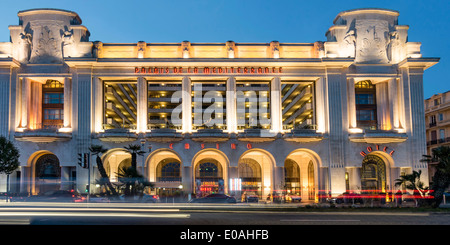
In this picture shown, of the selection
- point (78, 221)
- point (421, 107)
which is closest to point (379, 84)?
point (421, 107)

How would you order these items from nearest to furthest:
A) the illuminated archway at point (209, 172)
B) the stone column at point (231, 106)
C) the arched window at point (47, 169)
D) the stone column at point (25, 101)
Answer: the stone column at point (25, 101) → the stone column at point (231, 106) → the arched window at point (47, 169) → the illuminated archway at point (209, 172)

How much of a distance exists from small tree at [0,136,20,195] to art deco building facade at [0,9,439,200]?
3.10m

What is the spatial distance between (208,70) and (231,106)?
5378 millimetres

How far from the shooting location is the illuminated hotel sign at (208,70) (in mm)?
53406

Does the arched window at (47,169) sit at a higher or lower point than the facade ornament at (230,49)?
lower

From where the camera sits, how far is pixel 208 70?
176ft

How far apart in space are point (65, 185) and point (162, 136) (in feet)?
43.2

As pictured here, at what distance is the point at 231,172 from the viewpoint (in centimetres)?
5309

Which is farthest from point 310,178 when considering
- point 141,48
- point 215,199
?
point 141,48

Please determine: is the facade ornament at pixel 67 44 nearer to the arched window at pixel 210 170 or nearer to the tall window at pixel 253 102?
the arched window at pixel 210 170

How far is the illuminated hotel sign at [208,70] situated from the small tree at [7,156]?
1676cm

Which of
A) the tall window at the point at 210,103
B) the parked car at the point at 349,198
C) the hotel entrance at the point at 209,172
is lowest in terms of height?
the parked car at the point at 349,198

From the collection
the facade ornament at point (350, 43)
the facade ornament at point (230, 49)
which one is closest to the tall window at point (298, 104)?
the facade ornament at point (350, 43)
